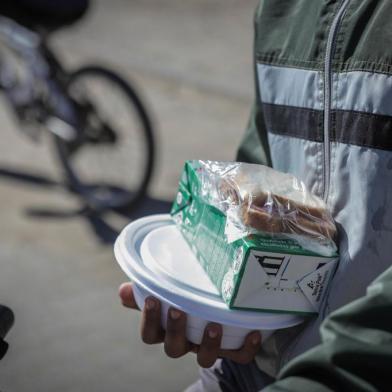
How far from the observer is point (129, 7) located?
9.07 m

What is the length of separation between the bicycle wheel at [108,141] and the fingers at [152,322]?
3102 mm

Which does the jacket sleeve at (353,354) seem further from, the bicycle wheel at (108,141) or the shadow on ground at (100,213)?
the bicycle wheel at (108,141)

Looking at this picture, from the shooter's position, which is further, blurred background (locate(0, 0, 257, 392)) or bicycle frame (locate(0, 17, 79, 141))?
bicycle frame (locate(0, 17, 79, 141))

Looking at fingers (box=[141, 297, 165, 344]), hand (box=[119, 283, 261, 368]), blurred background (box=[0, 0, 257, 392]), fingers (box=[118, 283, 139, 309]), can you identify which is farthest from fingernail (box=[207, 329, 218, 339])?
blurred background (box=[0, 0, 257, 392])

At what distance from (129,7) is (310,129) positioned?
7.90 m

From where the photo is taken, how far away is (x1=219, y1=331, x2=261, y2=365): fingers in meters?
1.47

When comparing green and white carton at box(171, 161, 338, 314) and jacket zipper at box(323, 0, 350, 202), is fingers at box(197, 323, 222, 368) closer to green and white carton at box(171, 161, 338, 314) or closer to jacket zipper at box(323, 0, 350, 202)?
green and white carton at box(171, 161, 338, 314)

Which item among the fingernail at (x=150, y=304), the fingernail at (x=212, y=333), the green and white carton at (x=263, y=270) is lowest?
the fingernail at (x=212, y=333)

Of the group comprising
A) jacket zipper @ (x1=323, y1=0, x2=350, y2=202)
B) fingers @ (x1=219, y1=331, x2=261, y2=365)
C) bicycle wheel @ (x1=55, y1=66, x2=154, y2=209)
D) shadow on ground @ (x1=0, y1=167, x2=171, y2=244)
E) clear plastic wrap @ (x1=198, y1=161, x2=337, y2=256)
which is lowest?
shadow on ground @ (x1=0, y1=167, x2=171, y2=244)

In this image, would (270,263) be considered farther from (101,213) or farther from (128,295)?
(101,213)

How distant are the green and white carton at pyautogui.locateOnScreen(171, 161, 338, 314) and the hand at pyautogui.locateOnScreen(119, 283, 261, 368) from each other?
0.28 ft

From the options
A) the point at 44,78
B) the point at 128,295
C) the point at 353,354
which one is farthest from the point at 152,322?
the point at 44,78

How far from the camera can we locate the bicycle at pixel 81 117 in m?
4.62

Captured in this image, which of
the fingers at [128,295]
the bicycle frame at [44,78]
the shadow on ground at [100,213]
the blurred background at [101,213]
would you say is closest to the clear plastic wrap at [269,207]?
the fingers at [128,295]
